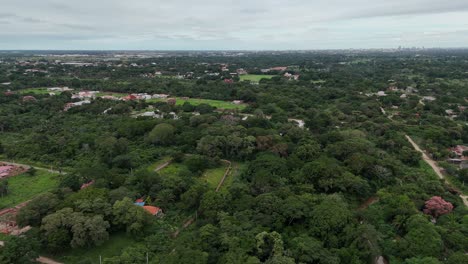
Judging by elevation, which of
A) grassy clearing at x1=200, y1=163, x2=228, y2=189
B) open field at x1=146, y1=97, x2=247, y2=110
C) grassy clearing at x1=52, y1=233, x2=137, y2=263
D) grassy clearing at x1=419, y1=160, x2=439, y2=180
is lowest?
grassy clearing at x1=52, y1=233, x2=137, y2=263

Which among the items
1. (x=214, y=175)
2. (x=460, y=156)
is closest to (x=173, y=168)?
(x=214, y=175)

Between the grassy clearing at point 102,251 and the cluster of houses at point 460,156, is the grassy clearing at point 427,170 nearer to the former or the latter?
the cluster of houses at point 460,156

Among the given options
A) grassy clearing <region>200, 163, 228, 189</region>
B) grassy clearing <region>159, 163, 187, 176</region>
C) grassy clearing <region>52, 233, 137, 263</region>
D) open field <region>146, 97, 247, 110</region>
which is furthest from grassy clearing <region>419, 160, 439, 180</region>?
open field <region>146, 97, 247, 110</region>

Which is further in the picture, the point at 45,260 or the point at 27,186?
the point at 27,186

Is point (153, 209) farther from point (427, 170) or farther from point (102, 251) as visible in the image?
point (427, 170)

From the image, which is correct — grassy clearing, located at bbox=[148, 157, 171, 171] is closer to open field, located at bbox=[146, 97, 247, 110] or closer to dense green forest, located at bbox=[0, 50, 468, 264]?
dense green forest, located at bbox=[0, 50, 468, 264]

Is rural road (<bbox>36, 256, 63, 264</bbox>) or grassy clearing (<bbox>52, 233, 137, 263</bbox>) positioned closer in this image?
rural road (<bbox>36, 256, 63, 264</bbox>)
